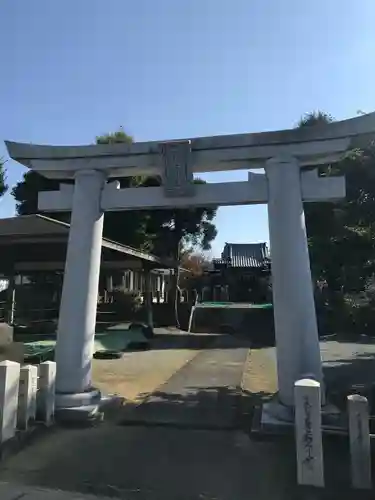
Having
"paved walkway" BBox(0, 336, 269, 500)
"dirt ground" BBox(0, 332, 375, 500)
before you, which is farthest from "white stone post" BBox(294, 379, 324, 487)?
"paved walkway" BBox(0, 336, 269, 500)

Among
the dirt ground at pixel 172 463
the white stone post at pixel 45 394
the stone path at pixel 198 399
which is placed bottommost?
the dirt ground at pixel 172 463

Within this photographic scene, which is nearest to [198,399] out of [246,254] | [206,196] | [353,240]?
[206,196]

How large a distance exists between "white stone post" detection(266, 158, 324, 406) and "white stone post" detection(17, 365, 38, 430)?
140 inches

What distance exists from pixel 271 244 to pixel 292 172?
1.19m

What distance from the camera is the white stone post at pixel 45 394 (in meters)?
6.55

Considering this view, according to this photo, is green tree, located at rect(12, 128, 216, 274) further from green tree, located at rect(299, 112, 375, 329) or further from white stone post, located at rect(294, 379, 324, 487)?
white stone post, located at rect(294, 379, 324, 487)

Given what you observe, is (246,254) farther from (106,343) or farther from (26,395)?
(26,395)

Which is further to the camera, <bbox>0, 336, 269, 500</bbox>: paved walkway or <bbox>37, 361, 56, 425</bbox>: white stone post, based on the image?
<bbox>37, 361, 56, 425</bbox>: white stone post

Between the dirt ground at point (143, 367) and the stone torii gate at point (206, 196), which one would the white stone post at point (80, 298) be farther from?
the dirt ground at point (143, 367)

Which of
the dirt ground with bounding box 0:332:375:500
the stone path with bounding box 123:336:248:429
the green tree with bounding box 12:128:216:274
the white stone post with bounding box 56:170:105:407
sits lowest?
the dirt ground with bounding box 0:332:375:500

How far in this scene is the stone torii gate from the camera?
6805 mm

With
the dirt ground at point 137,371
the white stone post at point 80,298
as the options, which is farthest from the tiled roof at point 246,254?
the white stone post at point 80,298

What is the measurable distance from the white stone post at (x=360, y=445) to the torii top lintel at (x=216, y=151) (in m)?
3.99

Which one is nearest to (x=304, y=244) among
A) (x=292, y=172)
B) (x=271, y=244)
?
(x=271, y=244)
